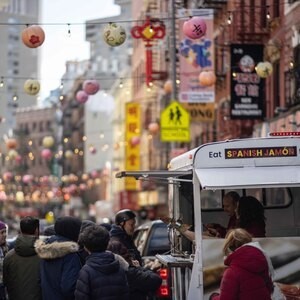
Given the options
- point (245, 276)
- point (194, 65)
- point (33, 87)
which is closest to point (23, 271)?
point (245, 276)

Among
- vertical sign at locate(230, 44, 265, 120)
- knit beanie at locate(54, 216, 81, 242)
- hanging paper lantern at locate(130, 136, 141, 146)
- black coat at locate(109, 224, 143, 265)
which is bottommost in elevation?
hanging paper lantern at locate(130, 136, 141, 146)

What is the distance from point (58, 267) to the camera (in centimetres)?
938

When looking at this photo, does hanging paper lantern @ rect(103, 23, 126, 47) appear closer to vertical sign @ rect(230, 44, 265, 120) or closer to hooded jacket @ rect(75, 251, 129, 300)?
vertical sign @ rect(230, 44, 265, 120)

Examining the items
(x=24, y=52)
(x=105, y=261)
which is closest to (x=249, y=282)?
(x=105, y=261)

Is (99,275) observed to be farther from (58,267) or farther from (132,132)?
(132,132)

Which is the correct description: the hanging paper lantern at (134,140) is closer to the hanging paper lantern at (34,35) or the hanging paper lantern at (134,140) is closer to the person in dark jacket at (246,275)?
the hanging paper lantern at (34,35)

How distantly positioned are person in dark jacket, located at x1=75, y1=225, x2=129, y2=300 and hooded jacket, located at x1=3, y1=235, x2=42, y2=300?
130 centimetres

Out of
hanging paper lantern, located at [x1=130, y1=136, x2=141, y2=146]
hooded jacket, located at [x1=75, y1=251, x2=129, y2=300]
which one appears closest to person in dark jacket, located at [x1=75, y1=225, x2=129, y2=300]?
hooded jacket, located at [x1=75, y1=251, x2=129, y2=300]

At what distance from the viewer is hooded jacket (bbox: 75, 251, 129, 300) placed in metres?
8.48

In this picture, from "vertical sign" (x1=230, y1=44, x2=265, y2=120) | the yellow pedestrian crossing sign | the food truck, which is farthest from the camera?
the yellow pedestrian crossing sign

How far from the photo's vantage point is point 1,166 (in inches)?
5664

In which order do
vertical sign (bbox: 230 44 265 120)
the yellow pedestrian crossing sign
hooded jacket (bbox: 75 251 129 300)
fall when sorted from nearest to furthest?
hooded jacket (bbox: 75 251 129 300), vertical sign (bbox: 230 44 265 120), the yellow pedestrian crossing sign

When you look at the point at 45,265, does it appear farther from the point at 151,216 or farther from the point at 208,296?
the point at 151,216

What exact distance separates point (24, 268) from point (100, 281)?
1.59m
